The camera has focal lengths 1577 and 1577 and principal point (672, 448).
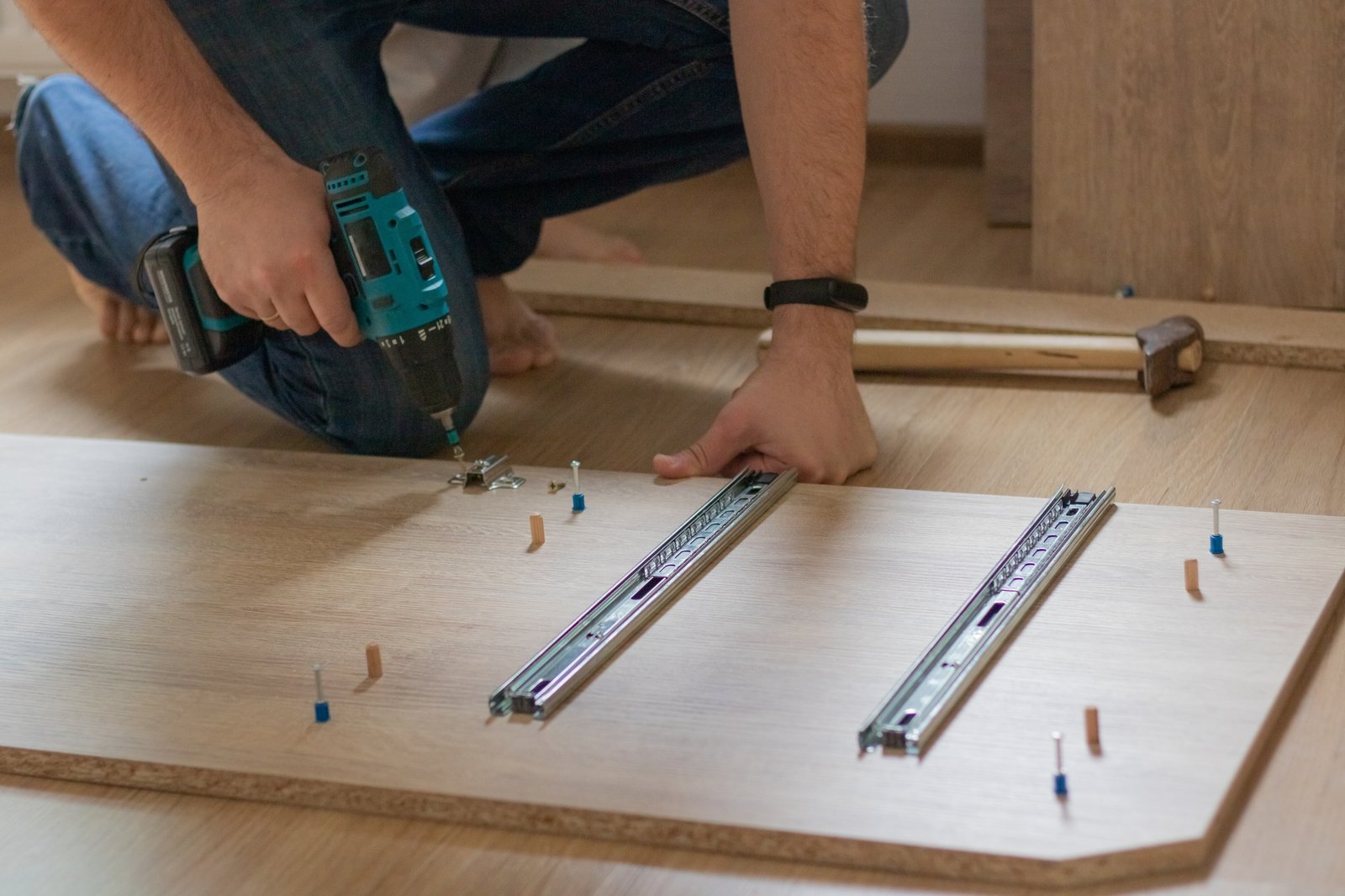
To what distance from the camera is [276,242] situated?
5.79 feet

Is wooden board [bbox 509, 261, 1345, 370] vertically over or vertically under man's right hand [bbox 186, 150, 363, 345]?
under

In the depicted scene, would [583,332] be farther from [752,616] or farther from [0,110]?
[0,110]

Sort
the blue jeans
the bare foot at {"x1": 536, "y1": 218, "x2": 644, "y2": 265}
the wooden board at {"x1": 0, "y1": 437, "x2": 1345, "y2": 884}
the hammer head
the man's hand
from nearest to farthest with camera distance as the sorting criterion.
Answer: the wooden board at {"x1": 0, "y1": 437, "x2": 1345, "y2": 884} → the man's hand → the blue jeans → the hammer head → the bare foot at {"x1": 536, "y1": 218, "x2": 644, "y2": 265}

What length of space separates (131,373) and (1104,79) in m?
1.63

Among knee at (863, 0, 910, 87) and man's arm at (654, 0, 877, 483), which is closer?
man's arm at (654, 0, 877, 483)

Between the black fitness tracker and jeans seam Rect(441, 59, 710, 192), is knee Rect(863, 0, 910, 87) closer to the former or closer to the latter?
jeans seam Rect(441, 59, 710, 192)

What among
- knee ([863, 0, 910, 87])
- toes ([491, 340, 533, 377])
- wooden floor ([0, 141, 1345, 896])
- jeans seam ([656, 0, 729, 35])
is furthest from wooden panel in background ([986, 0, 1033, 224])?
toes ([491, 340, 533, 377])

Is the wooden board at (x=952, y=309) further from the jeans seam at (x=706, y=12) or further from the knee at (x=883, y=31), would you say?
the jeans seam at (x=706, y=12)

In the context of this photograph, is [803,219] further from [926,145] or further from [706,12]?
[926,145]

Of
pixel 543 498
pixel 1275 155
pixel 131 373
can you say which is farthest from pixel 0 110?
pixel 1275 155

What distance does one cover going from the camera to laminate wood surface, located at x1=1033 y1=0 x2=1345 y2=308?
7.79 ft

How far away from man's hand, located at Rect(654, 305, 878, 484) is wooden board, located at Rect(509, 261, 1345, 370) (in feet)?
1.97

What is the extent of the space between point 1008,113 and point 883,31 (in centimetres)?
74

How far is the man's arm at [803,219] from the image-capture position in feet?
6.23
